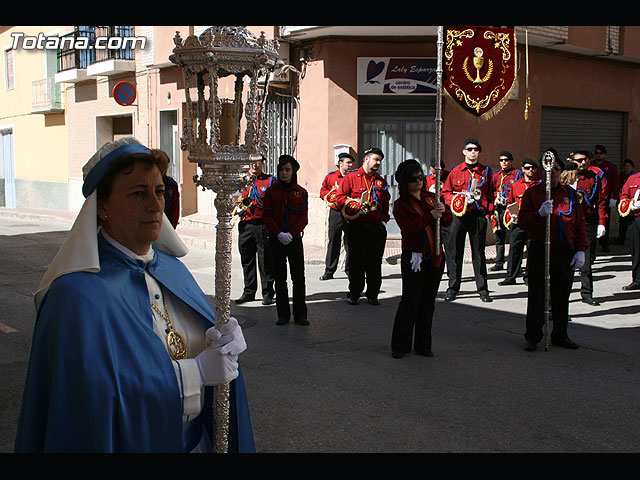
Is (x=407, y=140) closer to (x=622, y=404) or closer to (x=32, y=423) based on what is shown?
(x=622, y=404)

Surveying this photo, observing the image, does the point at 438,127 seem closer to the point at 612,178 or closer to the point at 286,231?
the point at 286,231

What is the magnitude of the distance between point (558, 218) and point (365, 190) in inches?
123

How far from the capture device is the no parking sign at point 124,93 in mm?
20297

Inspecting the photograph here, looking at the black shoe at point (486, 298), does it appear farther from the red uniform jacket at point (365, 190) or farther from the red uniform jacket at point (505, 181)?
the red uniform jacket at point (505, 181)

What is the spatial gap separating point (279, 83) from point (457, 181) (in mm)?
6589

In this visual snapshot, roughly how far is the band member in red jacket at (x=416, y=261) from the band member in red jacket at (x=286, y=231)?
167 cm

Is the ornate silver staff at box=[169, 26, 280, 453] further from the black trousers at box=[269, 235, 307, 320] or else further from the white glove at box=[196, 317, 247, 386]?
the black trousers at box=[269, 235, 307, 320]

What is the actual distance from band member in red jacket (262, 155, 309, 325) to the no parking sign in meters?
13.3

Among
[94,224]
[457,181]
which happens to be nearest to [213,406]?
[94,224]

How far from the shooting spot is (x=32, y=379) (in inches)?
91.7

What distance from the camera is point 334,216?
1138 centimetres

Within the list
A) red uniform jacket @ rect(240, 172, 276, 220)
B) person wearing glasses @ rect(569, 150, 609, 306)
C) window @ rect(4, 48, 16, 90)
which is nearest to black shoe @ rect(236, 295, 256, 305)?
red uniform jacket @ rect(240, 172, 276, 220)

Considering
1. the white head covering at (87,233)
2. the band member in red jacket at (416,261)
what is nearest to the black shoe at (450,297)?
the band member in red jacket at (416,261)

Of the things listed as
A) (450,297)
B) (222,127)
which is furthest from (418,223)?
(222,127)
